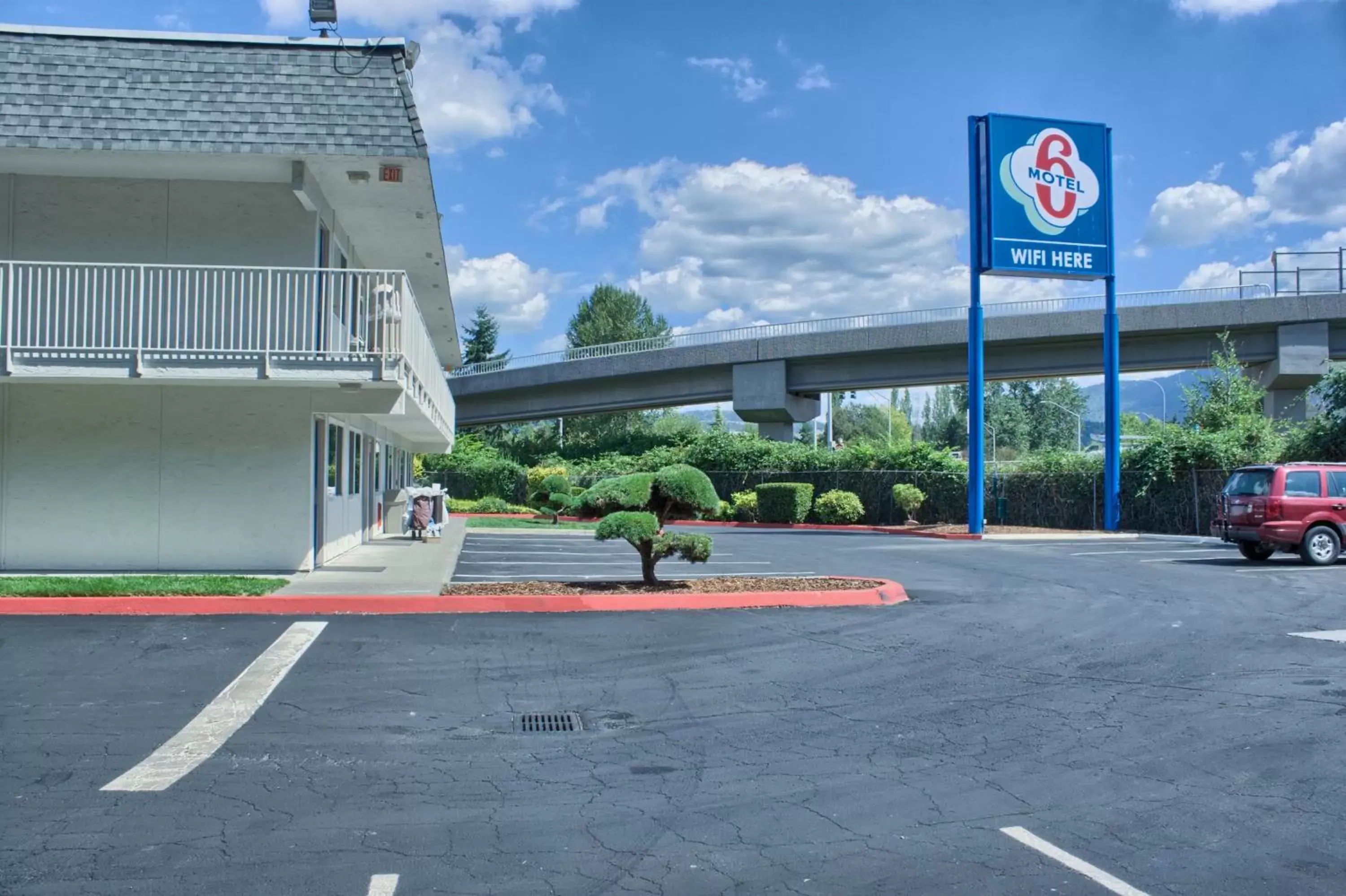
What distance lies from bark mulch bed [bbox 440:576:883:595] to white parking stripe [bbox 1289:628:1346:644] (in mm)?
5076

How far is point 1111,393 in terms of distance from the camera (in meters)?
31.2

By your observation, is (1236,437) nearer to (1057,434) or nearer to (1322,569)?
(1322,569)

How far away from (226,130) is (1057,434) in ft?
321

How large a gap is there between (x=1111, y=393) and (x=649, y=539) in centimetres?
2161

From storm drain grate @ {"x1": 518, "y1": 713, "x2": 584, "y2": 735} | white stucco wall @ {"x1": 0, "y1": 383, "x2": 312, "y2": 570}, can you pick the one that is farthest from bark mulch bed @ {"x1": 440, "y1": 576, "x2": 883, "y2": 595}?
storm drain grate @ {"x1": 518, "y1": 713, "x2": 584, "y2": 735}

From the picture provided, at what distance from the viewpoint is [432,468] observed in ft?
180

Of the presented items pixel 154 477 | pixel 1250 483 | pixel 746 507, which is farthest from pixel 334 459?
pixel 746 507

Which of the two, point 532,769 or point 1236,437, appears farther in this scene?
point 1236,437

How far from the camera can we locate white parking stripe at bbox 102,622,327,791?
6.32 m

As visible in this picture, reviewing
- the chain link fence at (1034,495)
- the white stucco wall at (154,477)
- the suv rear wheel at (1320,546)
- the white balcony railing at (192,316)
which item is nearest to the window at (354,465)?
the white stucco wall at (154,477)

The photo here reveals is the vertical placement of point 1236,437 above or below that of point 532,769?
above

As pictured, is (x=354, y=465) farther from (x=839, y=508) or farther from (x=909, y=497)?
(x=839, y=508)

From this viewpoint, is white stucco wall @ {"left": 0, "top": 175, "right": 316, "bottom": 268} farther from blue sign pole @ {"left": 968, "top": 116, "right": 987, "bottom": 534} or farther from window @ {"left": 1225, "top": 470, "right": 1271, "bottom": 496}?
blue sign pole @ {"left": 968, "top": 116, "right": 987, "bottom": 534}

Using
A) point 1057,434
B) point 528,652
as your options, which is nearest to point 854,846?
point 528,652
